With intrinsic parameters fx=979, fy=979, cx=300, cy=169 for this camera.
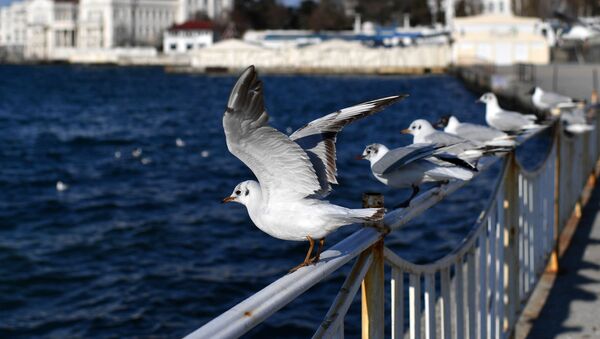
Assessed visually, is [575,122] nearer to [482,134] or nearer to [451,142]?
[482,134]

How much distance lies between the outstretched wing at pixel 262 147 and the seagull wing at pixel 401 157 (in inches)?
25.5

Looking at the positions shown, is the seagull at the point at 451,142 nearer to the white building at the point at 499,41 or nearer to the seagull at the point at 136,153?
the seagull at the point at 136,153

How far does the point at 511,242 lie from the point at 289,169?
1.95 m

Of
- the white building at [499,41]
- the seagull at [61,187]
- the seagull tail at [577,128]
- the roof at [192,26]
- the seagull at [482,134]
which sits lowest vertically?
the seagull at [61,187]

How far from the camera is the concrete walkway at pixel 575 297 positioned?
4.16 meters

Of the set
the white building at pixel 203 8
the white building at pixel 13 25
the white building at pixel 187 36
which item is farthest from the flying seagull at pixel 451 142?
the white building at pixel 13 25

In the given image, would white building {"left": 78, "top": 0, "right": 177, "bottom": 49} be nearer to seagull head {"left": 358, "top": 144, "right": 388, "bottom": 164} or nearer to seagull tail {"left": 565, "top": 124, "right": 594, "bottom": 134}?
seagull tail {"left": 565, "top": 124, "right": 594, "bottom": 134}

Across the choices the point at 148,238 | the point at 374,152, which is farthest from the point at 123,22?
the point at 374,152

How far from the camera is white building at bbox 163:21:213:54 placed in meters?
121

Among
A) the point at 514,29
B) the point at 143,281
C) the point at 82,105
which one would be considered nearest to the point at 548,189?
the point at 143,281

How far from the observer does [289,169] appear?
2316mm

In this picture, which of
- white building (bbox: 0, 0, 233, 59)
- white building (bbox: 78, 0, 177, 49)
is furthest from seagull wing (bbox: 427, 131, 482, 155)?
white building (bbox: 78, 0, 177, 49)

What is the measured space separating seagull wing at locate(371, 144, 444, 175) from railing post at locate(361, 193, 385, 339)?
1.76 ft

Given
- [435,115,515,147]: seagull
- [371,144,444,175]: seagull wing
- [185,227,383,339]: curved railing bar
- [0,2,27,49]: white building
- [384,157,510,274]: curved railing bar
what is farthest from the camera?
[0,2,27,49]: white building
